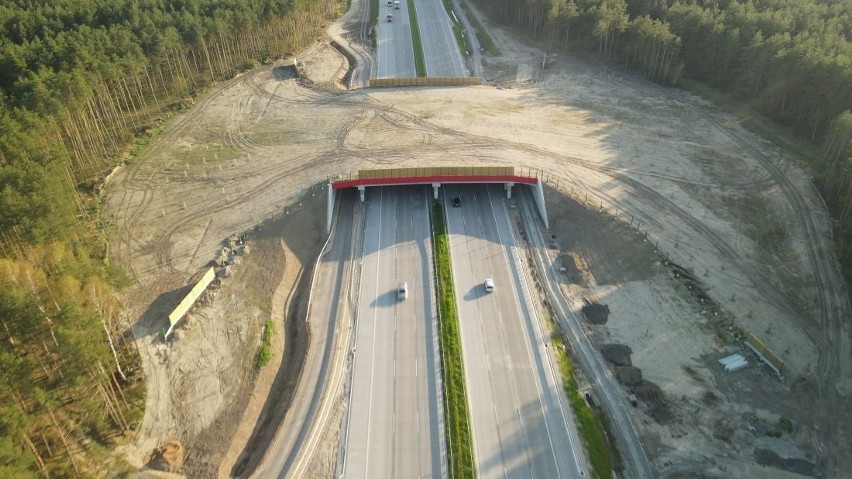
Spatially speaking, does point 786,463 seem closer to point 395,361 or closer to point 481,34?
point 395,361

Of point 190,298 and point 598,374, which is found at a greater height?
point 190,298

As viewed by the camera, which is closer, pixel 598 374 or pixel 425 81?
pixel 598 374

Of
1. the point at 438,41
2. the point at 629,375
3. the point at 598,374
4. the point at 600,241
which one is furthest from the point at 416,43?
the point at 629,375

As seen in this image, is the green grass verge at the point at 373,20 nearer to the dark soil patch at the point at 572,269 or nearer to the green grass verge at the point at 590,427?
the dark soil patch at the point at 572,269

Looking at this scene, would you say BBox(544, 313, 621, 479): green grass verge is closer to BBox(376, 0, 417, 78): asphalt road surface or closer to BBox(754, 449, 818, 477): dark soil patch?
BBox(754, 449, 818, 477): dark soil patch

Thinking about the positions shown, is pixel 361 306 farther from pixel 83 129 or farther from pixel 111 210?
pixel 83 129

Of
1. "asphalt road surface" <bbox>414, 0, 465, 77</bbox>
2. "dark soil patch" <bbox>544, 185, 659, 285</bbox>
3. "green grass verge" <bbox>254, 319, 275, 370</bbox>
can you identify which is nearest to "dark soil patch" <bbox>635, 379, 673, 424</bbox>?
"dark soil patch" <bbox>544, 185, 659, 285</bbox>
